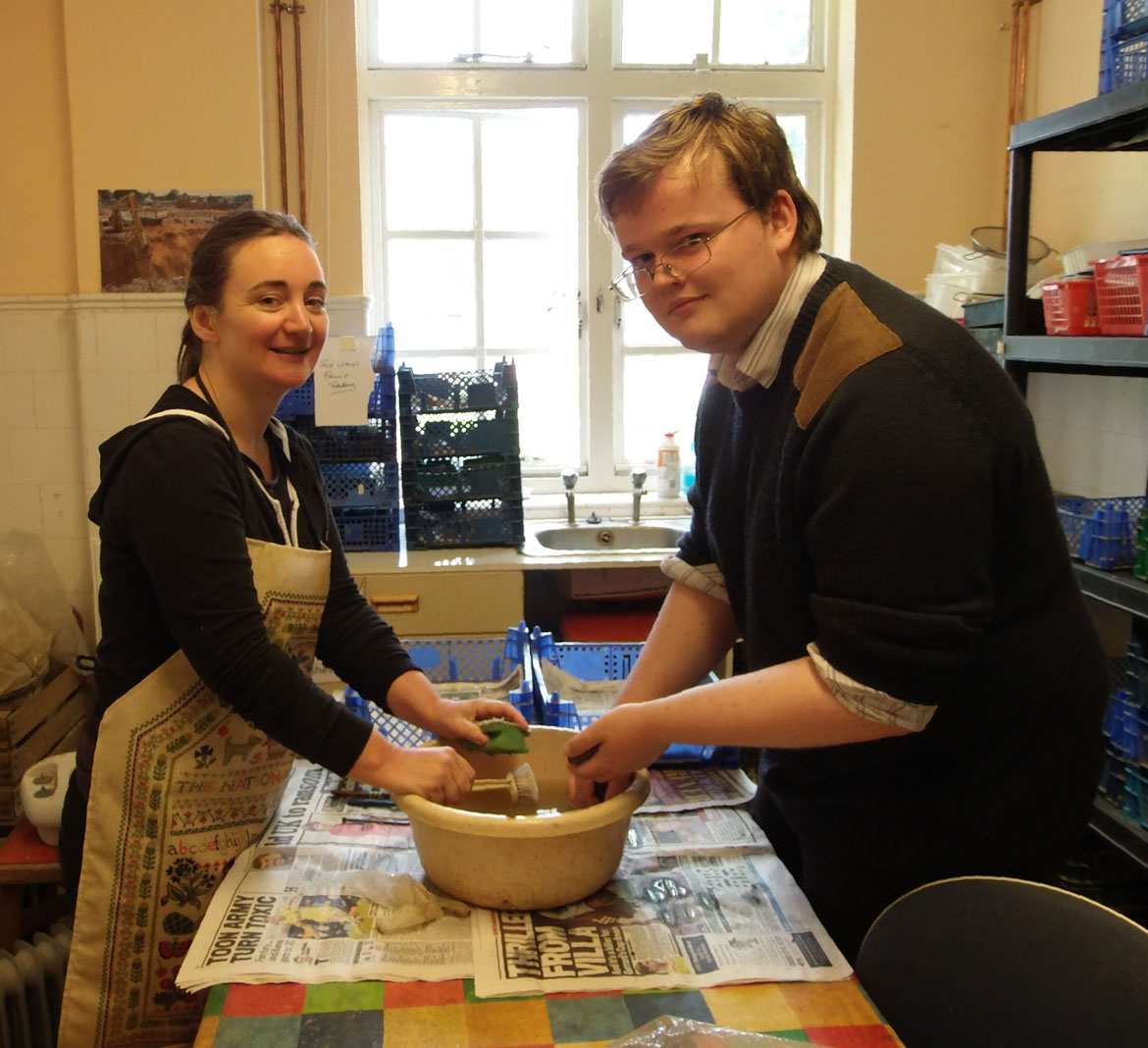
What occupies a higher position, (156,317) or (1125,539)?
(156,317)

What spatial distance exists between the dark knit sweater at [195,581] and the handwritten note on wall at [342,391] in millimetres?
1460

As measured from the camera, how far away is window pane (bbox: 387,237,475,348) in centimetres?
350

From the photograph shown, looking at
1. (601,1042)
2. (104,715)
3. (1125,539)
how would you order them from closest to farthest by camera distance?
(601,1042)
(104,715)
(1125,539)

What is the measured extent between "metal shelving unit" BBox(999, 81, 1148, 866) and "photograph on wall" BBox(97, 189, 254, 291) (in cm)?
208

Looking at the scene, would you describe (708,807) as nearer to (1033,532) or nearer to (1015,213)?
(1033,532)

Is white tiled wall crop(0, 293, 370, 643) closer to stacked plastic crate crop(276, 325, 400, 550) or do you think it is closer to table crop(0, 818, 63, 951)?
stacked plastic crate crop(276, 325, 400, 550)

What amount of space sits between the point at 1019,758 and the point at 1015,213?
1633 mm

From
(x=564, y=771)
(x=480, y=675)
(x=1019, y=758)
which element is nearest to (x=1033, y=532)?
(x=1019, y=758)

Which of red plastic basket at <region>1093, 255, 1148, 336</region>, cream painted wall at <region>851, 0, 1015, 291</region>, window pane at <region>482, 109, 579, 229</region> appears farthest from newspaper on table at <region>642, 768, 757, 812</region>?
window pane at <region>482, 109, 579, 229</region>

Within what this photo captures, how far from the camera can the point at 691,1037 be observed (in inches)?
37.1

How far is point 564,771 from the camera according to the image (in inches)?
55.9

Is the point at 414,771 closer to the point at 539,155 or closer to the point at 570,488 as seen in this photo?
the point at 570,488

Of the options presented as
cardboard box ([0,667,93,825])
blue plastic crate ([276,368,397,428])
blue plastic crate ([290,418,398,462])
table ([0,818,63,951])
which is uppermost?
blue plastic crate ([276,368,397,428])

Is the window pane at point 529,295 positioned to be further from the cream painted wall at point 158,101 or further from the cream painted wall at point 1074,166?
the cream painted wall at point 1074,166
